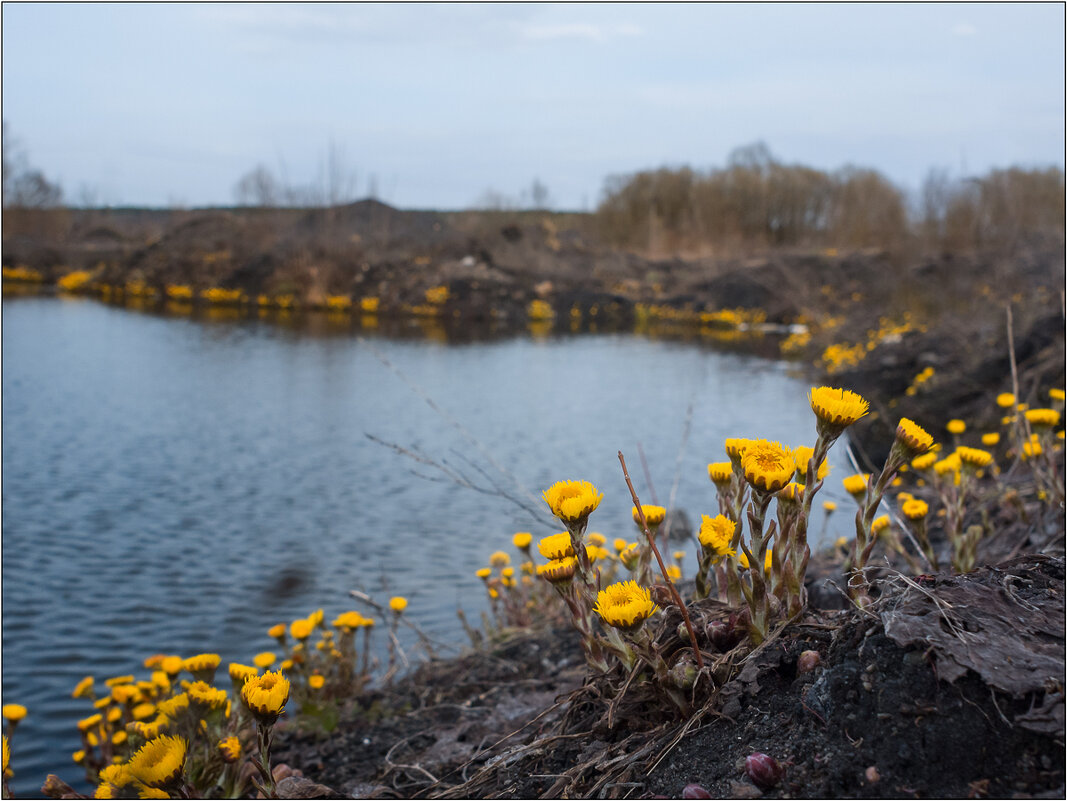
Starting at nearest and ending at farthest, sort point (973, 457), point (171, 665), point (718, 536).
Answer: point (718, 536) → point (973, 457) → point (171, 665)

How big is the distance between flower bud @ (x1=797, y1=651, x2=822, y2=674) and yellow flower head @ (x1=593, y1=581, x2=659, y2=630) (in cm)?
27

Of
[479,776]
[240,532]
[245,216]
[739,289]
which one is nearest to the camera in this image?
[479,776]

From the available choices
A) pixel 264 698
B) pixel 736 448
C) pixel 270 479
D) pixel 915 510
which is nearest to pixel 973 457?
pixel 915 510

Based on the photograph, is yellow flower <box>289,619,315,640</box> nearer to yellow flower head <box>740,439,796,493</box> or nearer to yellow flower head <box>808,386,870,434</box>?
yellow flower head <box>740,439,796,493</box>

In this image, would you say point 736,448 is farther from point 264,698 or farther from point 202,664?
point 202,664

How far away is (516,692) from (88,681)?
154 centimetres

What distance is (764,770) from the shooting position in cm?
117

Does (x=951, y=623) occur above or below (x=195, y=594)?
above

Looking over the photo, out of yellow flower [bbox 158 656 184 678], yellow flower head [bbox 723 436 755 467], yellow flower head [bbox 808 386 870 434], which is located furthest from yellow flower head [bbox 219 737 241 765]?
yellow flower head [bbox 808 386 870 434]

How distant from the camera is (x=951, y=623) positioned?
1.27 metres

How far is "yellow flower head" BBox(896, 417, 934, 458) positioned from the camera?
1359 mm

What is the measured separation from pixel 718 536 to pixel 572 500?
37 cm

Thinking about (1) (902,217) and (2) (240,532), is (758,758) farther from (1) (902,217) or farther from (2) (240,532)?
(1) (902,217)

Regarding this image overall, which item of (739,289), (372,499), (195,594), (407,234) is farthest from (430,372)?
(407,234)
